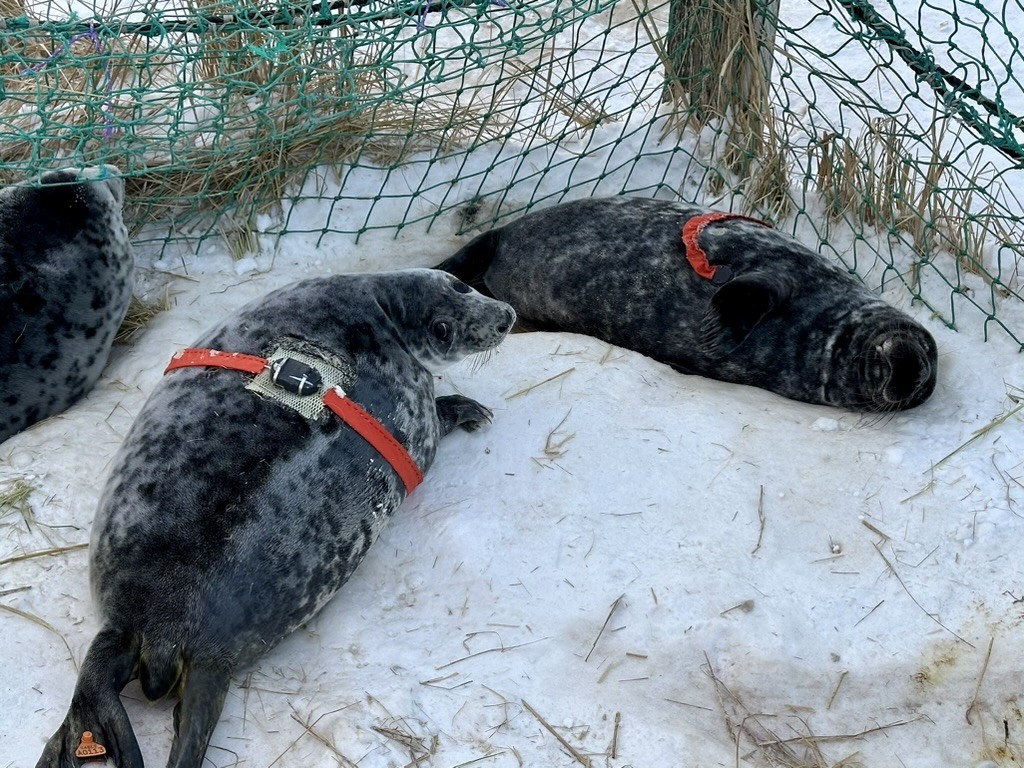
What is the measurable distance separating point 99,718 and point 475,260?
2.73 m

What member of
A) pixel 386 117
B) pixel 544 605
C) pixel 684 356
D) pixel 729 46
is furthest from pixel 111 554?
pixel 729 46

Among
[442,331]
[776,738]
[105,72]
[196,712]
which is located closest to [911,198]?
[442,331]

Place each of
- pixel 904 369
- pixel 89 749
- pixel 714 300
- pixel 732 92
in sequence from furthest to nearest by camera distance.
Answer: pixel 732 92, pixel 714 300, pixel 904 369, pixel 89 749

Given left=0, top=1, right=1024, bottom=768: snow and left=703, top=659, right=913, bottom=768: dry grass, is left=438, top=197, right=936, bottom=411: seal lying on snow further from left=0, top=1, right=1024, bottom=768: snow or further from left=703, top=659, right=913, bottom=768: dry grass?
left=703, top=659, right=913, bottom=768: dry grass

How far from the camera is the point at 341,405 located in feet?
10.2

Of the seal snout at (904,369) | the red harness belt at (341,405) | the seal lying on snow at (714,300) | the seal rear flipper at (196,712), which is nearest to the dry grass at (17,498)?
the red harness belt at (341,405)

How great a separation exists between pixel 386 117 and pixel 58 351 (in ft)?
6.27

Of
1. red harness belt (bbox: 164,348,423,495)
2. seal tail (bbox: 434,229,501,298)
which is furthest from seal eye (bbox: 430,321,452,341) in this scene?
seal tail (bbox: 434,229,501,298)

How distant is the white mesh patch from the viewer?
3033mm

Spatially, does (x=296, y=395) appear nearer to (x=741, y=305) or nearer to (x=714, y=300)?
(x=714, y=300)

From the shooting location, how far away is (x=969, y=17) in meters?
6.27

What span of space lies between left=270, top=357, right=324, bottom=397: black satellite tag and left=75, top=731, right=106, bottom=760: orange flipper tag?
101cm

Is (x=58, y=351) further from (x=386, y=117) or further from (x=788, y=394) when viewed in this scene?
(x=788, y=394)

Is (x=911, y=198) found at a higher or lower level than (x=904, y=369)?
higher
